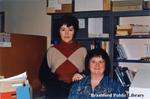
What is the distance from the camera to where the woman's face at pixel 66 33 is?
2.67 meters

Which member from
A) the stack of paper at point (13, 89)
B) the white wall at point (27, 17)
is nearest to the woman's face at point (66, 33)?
the stack of paper at point (13, 89)

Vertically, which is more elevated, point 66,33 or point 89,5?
point 89,5

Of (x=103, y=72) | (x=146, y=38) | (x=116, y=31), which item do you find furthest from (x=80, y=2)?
(x=103, y=72)

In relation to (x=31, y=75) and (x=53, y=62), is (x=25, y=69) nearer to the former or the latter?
(x=31, y=75)

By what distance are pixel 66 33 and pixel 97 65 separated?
0.59 m

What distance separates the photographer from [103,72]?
2229 mm

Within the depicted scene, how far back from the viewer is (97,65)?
2209 millimetres

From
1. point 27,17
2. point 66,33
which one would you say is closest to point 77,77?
point 66,33

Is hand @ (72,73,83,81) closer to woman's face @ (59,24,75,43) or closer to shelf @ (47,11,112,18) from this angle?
woman's face @ (59,24,75,43)

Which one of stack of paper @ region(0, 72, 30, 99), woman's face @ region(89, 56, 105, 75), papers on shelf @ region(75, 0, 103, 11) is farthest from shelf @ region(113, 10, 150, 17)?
stack of paper @ region(0, 72, 30, 99)

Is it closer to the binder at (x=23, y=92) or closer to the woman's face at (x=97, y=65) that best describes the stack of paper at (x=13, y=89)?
the binder at (x=23, y=92)

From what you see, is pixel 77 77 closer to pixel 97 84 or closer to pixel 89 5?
pixel 97 84

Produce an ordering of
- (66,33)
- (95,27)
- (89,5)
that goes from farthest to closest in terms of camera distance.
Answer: (95,27)
(89,5)
(66,33)

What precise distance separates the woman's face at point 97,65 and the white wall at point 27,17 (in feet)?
5.79
